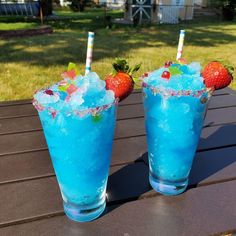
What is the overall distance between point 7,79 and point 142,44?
3685 mm

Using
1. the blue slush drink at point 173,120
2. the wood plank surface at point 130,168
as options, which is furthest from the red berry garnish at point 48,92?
the wood plank surface at point 130,168

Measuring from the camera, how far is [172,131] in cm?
95

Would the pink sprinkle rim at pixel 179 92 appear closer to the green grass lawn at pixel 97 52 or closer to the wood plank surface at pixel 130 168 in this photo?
the wood plank surface at pixel 130 168

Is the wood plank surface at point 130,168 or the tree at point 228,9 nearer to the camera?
the wood plank surface at point 130,168

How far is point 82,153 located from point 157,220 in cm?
27

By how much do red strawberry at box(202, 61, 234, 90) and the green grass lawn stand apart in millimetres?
2918

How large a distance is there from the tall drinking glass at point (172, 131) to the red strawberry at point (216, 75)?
54 millimetres

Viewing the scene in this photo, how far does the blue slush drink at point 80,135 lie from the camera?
766 millimetres

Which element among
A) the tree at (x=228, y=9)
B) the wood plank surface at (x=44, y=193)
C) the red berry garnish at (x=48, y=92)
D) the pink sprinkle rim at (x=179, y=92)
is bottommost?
the tree at (x=228, y=9)

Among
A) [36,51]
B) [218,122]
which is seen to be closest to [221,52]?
[36,51]

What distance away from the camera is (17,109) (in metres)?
1.75

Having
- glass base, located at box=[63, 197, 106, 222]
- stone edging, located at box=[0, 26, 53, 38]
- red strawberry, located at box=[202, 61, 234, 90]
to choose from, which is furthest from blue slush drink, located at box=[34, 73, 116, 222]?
stone edging, located at box=[0, 26, 53, 38]

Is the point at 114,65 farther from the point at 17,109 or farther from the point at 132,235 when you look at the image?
the point at 17,109

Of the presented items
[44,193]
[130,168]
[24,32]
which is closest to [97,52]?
[24,32]
